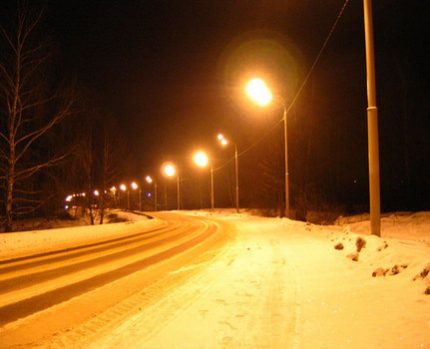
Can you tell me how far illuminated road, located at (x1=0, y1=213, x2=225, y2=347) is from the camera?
241 inches

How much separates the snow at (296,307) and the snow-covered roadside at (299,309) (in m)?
0.01

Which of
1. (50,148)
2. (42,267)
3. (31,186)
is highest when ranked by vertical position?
(50,148)

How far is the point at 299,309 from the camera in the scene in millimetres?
6102

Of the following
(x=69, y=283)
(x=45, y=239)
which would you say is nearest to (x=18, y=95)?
(x=45, y=239)

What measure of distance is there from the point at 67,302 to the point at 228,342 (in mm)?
3748

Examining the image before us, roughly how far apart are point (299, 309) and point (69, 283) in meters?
5.46

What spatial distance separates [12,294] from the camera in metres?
8.05

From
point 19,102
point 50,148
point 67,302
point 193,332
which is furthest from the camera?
point 50,148

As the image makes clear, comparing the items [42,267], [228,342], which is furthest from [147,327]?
[42,267]

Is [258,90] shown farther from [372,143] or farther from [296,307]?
[296,307]

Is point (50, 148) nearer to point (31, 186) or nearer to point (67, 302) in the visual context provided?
point (31, 186)

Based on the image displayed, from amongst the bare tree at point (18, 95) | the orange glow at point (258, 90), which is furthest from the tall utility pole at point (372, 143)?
the bare tree at point (18, 95)

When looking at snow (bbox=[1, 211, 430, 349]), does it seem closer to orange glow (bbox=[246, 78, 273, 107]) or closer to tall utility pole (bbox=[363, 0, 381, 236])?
tall utility pole (bbox=[363, 0, 381, 236])

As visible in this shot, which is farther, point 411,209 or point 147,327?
point 411,209
